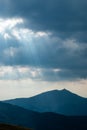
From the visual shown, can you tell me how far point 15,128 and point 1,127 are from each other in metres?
7.12

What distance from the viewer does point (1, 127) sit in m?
159

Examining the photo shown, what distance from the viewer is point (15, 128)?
522 ft
